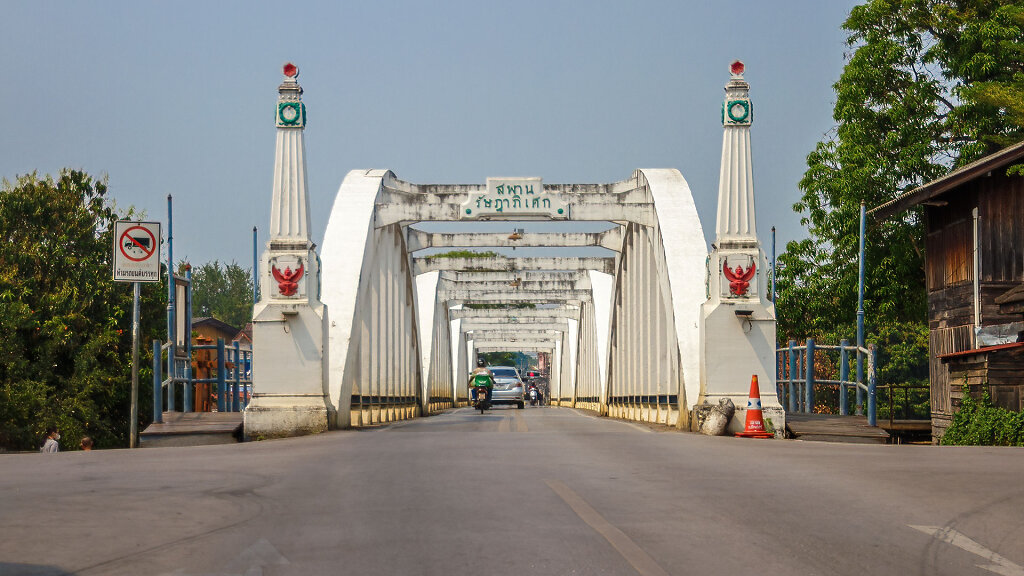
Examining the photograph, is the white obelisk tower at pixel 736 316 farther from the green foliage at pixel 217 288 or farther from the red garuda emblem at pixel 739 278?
the green foliage at pixel 217 288

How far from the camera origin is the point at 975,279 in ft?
78.6

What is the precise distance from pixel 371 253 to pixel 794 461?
1330cm

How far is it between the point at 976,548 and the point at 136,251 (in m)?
14.4

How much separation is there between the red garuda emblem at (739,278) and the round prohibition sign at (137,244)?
Result: 30.3 feet

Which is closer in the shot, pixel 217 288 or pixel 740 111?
pixel 740 111

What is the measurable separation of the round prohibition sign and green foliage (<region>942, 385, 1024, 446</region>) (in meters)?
15.3

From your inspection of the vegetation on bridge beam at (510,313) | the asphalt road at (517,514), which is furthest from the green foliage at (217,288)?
the asphalt road at (517,514)

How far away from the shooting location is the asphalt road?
6035 mm

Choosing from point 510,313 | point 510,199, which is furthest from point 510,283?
point 510,199

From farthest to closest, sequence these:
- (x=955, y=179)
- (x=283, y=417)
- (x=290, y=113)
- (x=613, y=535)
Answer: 1. (x=955, y=179)
2. (x=290, y=113)
3. (x=283, y=417)
4. (x=613, y=535)


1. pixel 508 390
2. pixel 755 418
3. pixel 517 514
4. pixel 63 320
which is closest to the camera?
pixel 517 514

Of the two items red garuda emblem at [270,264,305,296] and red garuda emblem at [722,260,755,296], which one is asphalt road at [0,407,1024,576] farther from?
Answer: red garuda emblem at [270,264,305,296]

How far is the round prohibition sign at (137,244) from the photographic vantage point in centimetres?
1788

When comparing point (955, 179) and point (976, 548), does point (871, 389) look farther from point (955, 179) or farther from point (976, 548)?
point (976, 548)
